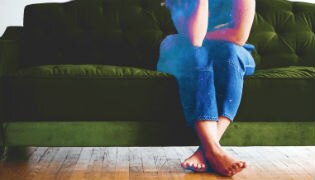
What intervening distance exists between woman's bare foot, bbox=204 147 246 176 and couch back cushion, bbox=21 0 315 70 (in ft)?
2.36

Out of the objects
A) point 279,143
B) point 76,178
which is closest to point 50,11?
point 76,178

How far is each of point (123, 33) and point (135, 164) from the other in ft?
2.39

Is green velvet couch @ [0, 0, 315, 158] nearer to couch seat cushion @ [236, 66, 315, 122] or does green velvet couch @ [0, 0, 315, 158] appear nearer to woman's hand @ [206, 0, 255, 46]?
couch seat cushion @ [236, 66, 315, 122]

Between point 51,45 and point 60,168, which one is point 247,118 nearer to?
point 60,168

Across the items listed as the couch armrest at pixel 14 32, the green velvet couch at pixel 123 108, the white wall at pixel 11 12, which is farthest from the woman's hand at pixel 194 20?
the white wall at pixel 11 12

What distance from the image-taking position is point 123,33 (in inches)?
95.7

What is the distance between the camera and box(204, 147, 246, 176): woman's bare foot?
1.69 meters

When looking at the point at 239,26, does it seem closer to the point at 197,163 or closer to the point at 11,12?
the point at 197,163

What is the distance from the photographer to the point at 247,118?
6.11 ft

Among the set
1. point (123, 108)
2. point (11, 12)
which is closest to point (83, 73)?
point (123, 108)

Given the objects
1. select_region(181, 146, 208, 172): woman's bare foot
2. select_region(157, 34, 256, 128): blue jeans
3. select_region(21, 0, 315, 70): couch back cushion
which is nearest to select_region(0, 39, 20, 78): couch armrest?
select_region(21, 0, 315, 70): couch back cushion

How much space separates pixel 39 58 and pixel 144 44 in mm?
508

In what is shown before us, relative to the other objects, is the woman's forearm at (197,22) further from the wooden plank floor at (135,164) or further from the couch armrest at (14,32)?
the couch armrest at (14,32)

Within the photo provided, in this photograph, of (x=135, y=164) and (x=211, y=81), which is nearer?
(x=211, y=81)
